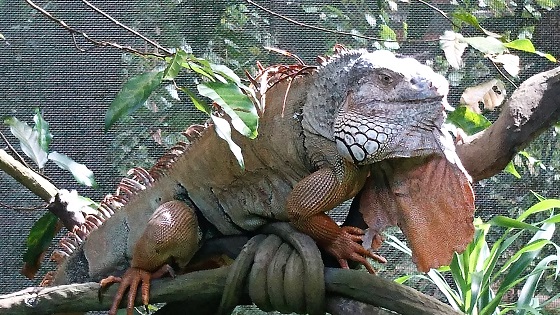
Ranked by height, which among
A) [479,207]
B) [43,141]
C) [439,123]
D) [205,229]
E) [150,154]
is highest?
[439,123]

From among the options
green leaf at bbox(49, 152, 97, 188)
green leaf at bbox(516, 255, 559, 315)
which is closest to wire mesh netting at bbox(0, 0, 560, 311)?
green leaf at bbox(516, 255, 559, 315)

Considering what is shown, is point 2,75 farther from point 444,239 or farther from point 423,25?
point 444,239

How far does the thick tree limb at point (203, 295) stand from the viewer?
45.2 inches

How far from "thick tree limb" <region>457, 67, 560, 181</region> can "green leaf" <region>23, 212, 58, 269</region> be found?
4.13 feet

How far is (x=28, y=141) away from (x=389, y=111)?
0.98m

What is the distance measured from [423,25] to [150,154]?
1.04 m

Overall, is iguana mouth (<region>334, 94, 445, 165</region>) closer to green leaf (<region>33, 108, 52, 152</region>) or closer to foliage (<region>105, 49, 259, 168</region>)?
foliage (<region>105, 49, 259, 168</region>)

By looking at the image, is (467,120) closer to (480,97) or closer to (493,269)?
(480,97)

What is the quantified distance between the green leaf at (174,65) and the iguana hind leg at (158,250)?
40cm

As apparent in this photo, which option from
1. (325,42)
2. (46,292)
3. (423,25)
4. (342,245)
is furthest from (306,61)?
(46,292)

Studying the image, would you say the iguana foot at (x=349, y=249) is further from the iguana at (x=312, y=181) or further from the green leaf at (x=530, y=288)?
the green leaf at (x=530, y=288)

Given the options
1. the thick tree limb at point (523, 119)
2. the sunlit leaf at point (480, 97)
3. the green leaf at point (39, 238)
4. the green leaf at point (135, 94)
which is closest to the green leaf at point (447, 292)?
the sunlit leaf at point (480, 97)

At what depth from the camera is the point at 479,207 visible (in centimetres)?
240

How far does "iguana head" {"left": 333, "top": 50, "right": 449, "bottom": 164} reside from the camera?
4.36 feet
